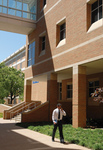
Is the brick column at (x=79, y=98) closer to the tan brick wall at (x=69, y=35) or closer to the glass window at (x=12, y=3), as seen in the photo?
the tan brick wall at (x=69, y=35)

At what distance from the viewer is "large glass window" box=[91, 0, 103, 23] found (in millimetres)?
13448

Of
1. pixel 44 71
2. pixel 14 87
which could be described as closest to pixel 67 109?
pixel 44 71

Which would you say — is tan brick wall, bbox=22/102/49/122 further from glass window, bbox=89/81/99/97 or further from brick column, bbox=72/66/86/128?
brick column, bbox=72/66/86/128

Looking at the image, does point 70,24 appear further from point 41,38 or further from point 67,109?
point 67,109

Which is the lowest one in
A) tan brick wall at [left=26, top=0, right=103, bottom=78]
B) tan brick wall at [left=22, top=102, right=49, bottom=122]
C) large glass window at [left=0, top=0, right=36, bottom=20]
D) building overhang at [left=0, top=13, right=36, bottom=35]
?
tan brick wall at [left=22, top=102, right=49, bottom=122]

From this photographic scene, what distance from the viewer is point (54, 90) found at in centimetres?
1923

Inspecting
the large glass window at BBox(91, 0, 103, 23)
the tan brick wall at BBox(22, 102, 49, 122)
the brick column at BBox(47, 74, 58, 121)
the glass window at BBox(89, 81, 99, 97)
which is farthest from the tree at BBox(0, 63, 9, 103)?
the large glass window at BBox(91, 0, 103, 23)

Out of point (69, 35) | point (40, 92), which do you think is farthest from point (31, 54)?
point (40, 92)

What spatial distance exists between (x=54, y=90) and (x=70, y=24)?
259 inches

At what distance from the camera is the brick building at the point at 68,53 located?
1364 cm

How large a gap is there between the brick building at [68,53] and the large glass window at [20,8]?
0.77 metres

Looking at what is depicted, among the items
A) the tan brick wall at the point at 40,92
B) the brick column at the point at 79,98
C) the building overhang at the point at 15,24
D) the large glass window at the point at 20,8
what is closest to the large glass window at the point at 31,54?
the building overhang at the point at 15,24

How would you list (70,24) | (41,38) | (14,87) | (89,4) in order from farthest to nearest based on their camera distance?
1. (14,87)
2. (41,38)
3. (70,24)
4. (89,4)

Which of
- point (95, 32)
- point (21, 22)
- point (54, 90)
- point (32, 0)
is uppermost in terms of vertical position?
point (32, 0)
